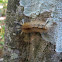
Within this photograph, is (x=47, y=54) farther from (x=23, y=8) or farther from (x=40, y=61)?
(x=23, y=8)

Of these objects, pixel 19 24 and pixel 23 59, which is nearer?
pixel 19 24

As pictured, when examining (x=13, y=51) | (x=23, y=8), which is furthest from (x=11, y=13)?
(x=13, y=51)

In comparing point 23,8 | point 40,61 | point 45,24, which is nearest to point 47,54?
point 40,61

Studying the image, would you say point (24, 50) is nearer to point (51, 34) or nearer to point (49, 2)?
point (51, 34)

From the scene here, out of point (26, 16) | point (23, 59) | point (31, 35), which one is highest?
point (26, 16)

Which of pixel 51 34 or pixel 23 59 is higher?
pixel 51 34

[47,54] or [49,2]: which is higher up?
[49,2]
